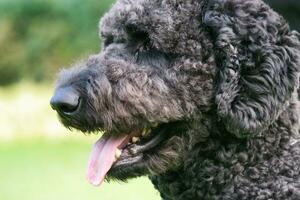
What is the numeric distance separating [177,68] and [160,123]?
11.8 inches

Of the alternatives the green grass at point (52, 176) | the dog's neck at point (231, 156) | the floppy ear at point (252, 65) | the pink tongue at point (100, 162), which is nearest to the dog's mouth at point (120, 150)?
the pink tongue at point (100, 162)

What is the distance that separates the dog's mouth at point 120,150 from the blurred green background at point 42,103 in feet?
1.87

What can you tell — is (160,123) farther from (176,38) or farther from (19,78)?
(19,78)

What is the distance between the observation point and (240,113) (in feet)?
13.1

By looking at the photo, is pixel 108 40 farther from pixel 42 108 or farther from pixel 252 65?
pixel 42 108

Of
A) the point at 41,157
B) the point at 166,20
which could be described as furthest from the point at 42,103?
the point at 166,20

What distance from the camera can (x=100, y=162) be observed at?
13.4ft

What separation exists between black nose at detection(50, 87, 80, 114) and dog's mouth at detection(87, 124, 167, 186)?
0.91 ft

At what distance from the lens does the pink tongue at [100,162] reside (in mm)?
4055

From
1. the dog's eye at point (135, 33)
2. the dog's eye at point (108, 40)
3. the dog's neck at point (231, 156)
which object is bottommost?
the dog's neck at point (231, 156)

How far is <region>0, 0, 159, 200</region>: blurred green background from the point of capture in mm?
10352

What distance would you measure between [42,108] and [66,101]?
13036 mm

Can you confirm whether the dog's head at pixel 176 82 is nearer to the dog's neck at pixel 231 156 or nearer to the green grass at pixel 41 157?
the dog's neck at pixel 231 156

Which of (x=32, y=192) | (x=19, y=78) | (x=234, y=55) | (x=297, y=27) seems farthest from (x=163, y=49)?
(x=19, y=78)
